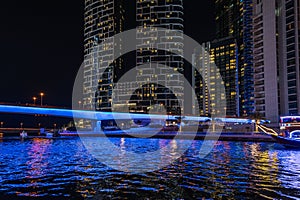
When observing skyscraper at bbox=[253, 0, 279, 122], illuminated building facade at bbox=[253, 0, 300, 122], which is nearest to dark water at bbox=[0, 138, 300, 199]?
illuminated building facade at bbox=[253, 0, 300, 122]

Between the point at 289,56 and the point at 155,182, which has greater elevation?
the point at 289,56

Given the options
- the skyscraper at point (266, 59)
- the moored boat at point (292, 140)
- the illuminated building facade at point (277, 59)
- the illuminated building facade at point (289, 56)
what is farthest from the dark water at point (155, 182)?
the skyscraper at point (266, 59)

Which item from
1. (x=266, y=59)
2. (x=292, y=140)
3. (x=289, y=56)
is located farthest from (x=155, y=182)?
(x=266, y=59)

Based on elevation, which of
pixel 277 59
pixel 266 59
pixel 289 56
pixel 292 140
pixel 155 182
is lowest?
pixel 155 182

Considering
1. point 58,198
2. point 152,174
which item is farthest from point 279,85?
point 58,198

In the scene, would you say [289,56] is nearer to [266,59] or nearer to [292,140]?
[266,59]

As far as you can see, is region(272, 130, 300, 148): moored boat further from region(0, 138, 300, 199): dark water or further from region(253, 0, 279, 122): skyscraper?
region(253, 0, 279, 122): skyscraper

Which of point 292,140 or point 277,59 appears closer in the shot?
point 292,140

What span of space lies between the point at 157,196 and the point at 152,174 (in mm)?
6093

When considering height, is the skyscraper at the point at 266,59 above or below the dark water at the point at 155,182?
above

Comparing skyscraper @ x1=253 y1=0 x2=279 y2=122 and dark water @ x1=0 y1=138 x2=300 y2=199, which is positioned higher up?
skyscraper @ x1=253 y1=0 x2=279 y2=122

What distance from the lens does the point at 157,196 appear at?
14922mm

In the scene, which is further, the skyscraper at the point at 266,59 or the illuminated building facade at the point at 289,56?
the skyscraper at the point at 266,59

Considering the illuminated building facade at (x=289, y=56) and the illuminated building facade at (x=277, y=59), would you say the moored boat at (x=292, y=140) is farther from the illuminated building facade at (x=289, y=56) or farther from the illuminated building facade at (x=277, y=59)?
the illuminated building facade at (x=289, y=56)
